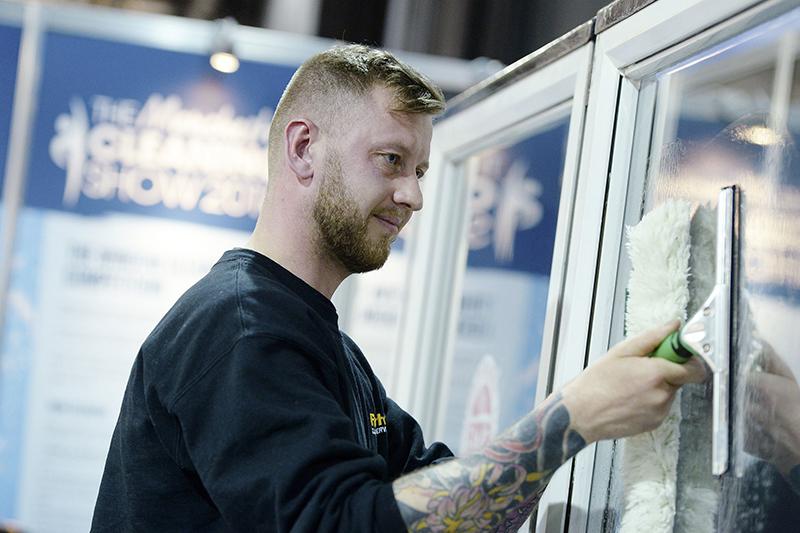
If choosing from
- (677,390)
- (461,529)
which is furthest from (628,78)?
(461,529)

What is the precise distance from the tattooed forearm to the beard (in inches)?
12.6

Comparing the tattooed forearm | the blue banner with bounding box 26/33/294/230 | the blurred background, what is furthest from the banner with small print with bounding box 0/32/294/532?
the tattooed forearm

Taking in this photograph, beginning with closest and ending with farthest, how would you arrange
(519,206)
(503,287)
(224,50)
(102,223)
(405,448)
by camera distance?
1. (405,448)
2. (503,287)
3. (519,206)
4. (224,50)
5. (102,223)

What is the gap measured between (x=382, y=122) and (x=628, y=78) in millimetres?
291

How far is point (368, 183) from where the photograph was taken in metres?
1.09

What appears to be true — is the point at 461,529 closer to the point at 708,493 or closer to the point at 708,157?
the point at 708,493

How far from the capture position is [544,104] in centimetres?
135

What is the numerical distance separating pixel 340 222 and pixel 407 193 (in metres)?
0.09

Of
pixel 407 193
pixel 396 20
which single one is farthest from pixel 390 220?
pixel 396 20

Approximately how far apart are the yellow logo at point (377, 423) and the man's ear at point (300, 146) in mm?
301

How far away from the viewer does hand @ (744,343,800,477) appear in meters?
0.80

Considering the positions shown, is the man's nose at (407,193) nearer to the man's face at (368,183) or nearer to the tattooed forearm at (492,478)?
the man's face at (368,183)

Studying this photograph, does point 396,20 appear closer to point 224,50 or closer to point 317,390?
point 224,50

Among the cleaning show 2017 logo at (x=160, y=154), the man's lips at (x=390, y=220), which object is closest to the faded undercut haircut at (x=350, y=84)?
the man's lips at (x=390, y=220)
